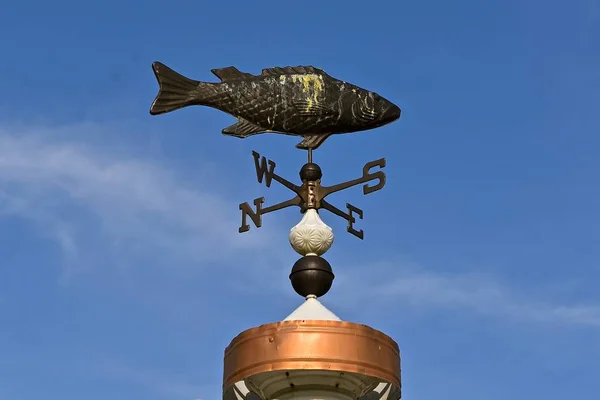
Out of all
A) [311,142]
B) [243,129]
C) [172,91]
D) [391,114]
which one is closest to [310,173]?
[311,142]

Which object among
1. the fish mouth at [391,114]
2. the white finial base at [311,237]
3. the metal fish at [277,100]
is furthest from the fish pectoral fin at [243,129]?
the fish mouth at [391,114]

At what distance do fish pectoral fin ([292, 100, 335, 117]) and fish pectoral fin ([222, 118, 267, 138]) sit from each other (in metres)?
0.36

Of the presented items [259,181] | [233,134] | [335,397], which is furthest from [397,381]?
[233,134]

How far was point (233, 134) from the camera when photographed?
29.7ft

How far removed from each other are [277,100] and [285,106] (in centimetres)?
9

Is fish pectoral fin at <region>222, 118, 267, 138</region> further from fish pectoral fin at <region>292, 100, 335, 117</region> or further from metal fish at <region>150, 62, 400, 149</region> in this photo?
fish pectoral fin at <region>292, 100, 335, 117</region>

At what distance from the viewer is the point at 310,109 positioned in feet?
29.1

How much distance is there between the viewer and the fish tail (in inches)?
350

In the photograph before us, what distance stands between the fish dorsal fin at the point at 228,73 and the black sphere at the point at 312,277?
70.6 inches

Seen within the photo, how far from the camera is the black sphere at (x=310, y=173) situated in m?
8.70

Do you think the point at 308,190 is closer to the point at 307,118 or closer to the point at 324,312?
the point at 307,118

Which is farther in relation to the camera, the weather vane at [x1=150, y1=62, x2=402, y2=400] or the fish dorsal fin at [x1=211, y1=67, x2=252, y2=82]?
the fish dorsal fin at [x1=211, y1=67, x2=252, y2=82]

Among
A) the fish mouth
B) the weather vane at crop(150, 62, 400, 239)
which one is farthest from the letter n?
the fish mouth

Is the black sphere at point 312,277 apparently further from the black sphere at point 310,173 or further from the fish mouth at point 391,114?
the fish mouth at point 391,114
